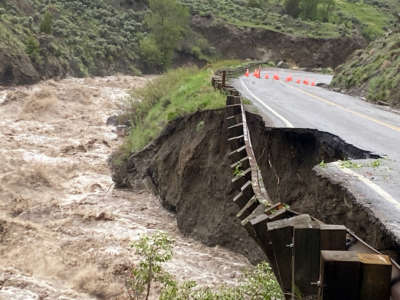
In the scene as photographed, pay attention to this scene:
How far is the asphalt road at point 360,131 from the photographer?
17.6ft

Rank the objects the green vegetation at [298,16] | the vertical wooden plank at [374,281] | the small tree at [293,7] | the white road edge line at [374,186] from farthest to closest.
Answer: the small tree at [293,7]
the green vegetation at [298,16]
the white road edge line at [374,186]
the vertical wooden plank at [374,281]

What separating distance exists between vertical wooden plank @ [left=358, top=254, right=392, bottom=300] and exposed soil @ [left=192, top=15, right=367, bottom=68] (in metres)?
52.8

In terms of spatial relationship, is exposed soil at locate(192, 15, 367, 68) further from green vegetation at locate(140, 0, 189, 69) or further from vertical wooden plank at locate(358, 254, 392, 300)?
vertical wooden plank at locate(358, 254, 392, 300)

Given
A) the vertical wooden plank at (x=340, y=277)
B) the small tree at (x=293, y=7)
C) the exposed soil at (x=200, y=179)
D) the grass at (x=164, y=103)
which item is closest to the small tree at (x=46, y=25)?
the grass at (x=164, y=103)

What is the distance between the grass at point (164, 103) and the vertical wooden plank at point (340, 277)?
11.1m

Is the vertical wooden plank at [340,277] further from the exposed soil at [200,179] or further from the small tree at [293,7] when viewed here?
the small tree at [293,7]

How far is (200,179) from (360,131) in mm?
5055

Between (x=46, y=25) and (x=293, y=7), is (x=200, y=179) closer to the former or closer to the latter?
(x=46, y=25)

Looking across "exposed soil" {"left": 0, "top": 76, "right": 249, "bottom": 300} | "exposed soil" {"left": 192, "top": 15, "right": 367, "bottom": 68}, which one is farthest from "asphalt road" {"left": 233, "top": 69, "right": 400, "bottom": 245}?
"exposed soil" {"left": 192, "top": 15, "right": 367, "bottom": 68}

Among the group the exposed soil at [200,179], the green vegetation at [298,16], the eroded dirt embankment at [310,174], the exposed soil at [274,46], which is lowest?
the exposed soil at [200,179]

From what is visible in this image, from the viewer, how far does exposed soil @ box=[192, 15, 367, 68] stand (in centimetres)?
5344

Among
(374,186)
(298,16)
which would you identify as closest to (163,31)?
(298,16)

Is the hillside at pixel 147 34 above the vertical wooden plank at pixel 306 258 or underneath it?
above

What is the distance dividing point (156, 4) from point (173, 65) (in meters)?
7.13
